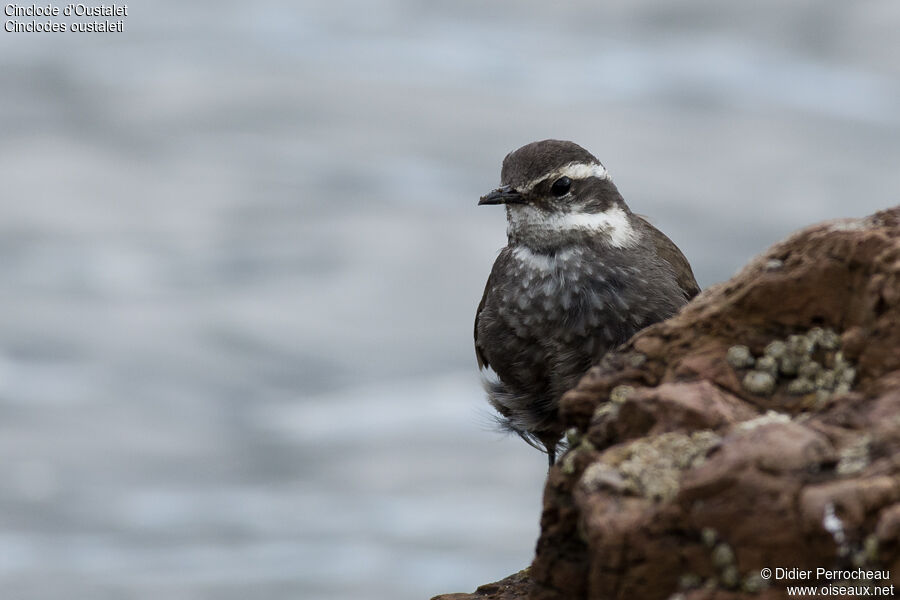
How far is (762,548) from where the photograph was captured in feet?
10.8

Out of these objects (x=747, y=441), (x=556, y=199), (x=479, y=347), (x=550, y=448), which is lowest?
(x=747, y=441)

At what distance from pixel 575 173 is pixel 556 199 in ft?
0.74

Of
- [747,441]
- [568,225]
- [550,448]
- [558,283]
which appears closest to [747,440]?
[747,441]

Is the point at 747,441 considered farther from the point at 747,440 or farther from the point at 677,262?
the point at 677,262

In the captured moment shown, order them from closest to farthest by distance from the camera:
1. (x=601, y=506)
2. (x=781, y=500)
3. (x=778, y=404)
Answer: (x=781, y=500) < (x=601, y=506) < (x=778, y=404)

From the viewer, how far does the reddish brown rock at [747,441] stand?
3258 mm

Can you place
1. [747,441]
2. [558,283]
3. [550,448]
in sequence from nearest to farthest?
[747,441] → [558,283] → [550,448]

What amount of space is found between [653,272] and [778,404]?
10.2 ft

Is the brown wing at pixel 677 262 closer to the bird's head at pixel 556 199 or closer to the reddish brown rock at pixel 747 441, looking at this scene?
the bird's head at pixel 556 199

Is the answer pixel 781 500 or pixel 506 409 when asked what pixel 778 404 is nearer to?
pixel 781 500

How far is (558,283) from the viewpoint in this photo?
22.2ft

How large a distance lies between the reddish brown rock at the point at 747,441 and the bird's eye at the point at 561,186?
9.88 feet

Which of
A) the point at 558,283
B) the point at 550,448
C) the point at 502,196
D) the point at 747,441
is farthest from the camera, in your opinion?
the point at 550,448

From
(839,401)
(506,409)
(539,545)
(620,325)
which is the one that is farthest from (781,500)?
(506,409)
